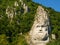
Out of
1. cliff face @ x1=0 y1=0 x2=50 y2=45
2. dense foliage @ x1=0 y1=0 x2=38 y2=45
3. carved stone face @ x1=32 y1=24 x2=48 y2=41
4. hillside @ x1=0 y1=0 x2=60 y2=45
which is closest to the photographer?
carved stone face @ x1=32 y1=24 x2=48 y2=41

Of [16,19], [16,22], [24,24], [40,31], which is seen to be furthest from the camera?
[16,19]

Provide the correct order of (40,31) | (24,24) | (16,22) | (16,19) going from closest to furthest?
1. (40,31)
2. (24,24)
3. (16,22)
4. (16,19)

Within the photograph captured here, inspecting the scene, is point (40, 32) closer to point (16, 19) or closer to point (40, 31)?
point (40, 31)

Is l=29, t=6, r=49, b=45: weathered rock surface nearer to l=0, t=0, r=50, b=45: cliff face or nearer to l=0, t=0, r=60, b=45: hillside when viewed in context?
l=0, t=0, r=50, b=45: cliff face

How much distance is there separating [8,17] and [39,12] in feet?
127

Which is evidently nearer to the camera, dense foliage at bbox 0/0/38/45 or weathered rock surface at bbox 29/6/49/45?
weathered rock surface at bbox 29/6/49/45

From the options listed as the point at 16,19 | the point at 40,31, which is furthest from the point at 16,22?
the point at 40,31

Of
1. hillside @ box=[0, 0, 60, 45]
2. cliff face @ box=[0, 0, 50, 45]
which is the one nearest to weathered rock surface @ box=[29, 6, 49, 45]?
cliff face @ box=[0, 0, 50, 45]

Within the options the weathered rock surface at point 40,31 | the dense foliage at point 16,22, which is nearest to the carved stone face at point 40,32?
the weathered rock surface at point 40,31

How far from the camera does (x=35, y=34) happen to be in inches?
1654

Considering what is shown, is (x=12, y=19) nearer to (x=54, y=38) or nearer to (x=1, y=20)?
(x=1, y=20)

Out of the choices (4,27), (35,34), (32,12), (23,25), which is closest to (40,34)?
(35,34)

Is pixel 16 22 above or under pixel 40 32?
under

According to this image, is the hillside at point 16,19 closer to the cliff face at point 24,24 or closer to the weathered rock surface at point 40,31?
the cliff face at point 24,24
